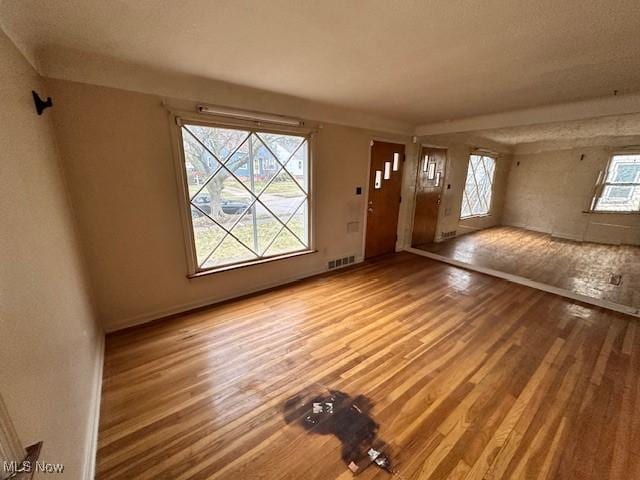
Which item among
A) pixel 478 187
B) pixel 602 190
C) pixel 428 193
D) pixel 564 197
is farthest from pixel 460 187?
pixel 602 190

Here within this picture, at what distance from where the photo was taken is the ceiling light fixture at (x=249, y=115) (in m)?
2.36

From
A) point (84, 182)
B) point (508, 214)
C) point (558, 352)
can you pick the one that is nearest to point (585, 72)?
point (558, 352)

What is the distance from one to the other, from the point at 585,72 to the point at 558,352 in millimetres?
2299

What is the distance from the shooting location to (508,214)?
4988mm

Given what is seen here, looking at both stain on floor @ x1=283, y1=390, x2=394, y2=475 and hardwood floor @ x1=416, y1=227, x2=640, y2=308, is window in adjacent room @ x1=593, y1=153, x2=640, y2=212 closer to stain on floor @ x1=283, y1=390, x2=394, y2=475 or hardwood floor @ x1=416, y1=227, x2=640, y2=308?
hardwood floor @ x1=416, y1=227, x2=640, y2=308

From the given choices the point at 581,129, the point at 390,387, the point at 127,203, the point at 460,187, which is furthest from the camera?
the point at 460,187

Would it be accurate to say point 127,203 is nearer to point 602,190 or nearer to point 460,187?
point 460,187

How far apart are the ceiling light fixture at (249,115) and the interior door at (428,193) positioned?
2775 millimetres

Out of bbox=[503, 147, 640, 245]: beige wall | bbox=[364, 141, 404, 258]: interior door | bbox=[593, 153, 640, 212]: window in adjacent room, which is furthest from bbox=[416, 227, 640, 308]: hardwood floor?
bbox=[364, 141, 404, 258]: interior door

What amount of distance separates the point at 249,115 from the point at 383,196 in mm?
2576

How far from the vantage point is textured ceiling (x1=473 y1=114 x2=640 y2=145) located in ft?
8.53

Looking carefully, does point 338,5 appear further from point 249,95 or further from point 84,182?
point 84,182

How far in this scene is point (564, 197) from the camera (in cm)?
404

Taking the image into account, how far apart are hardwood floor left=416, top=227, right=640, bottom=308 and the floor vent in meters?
1.71
